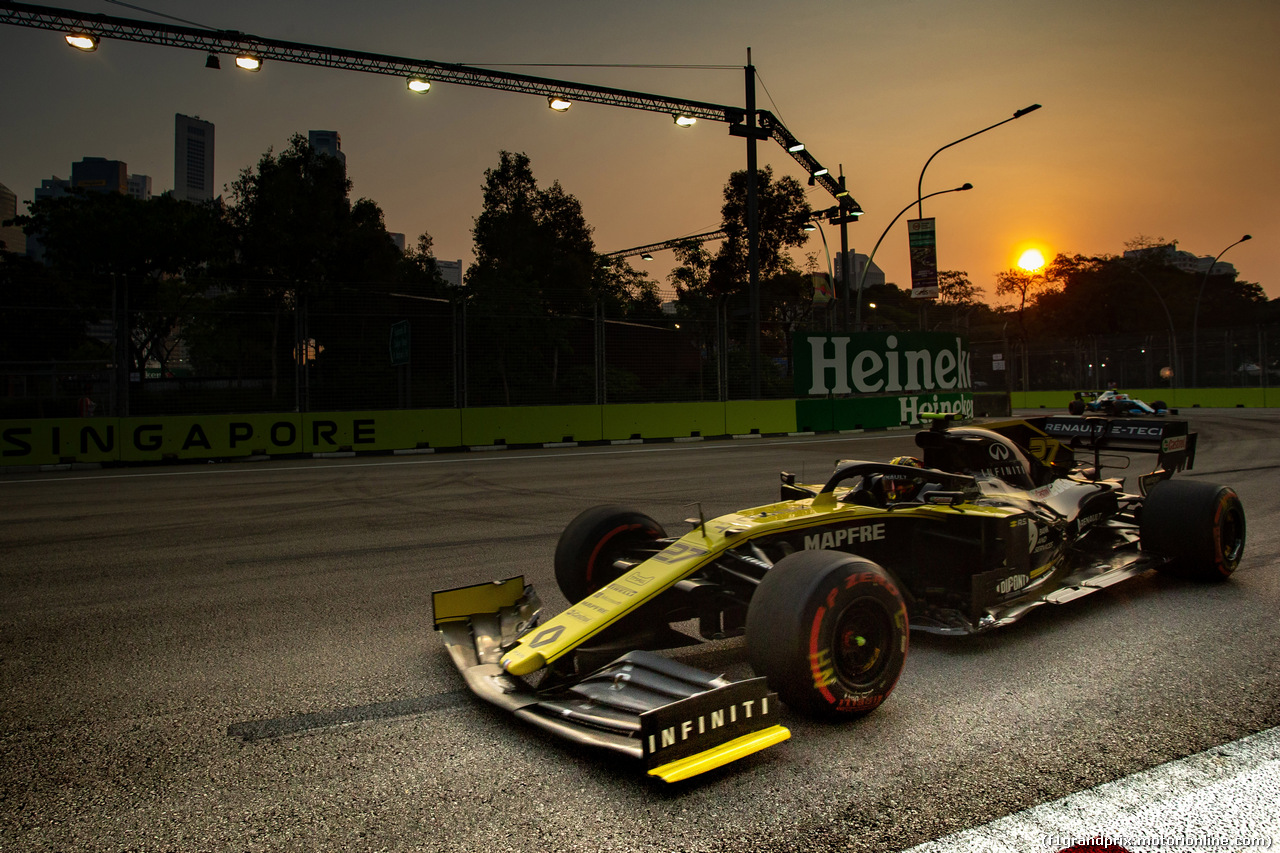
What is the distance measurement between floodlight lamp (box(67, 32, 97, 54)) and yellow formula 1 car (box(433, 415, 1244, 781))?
18816 millimetres

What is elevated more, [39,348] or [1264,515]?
[39,348]

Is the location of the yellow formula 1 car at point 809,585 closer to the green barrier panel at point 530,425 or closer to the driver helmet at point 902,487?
the driver helmet at point 902,487

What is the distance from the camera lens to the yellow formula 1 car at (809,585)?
2.83 m

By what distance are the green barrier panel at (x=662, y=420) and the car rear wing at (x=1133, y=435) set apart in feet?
43.8

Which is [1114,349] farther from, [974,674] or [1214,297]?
[1214,297]

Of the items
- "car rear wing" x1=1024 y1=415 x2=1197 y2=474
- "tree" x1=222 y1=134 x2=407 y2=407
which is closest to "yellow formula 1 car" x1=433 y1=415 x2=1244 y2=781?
"car rear wing" x1=1024 y1=415 x2=1197 y2=474

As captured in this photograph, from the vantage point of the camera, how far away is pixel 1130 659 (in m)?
3.80

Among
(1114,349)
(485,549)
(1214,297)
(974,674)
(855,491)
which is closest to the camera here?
(974,674)

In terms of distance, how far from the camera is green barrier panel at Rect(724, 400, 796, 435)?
20.9m

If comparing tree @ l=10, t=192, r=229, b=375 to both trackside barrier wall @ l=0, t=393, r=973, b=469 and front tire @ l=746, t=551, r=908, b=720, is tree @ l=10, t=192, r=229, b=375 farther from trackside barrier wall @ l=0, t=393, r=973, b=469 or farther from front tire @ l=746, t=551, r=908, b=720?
front tire @ l=746, t=551, r=908, b=720

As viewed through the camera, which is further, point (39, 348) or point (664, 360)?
point (664, 360)

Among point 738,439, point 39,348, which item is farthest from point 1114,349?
point 39,348

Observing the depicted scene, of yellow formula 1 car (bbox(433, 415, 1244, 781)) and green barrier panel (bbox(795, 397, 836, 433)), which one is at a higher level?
green barrier panel (bbox(795, 397, 836, 433))

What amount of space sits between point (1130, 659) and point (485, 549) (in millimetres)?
4410
